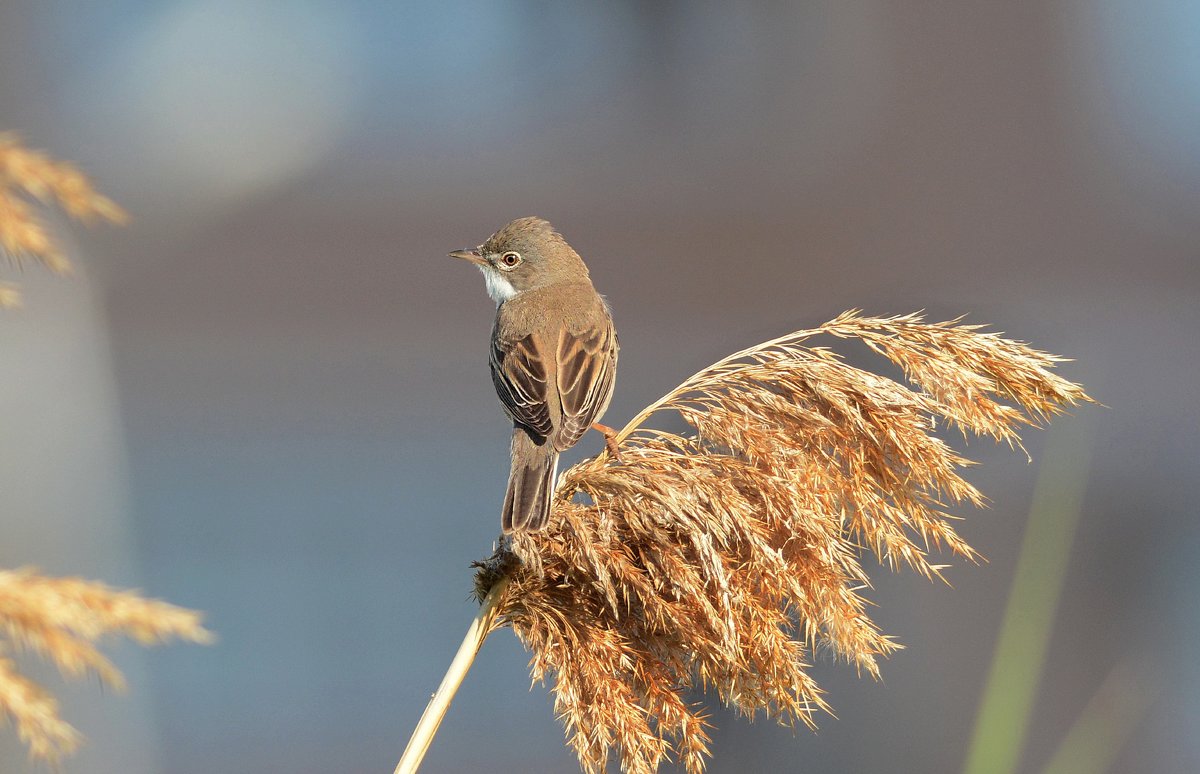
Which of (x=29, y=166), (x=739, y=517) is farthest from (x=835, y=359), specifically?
(x=29, y=166)

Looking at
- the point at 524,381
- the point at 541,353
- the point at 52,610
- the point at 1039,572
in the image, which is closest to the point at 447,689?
the point at 52,610

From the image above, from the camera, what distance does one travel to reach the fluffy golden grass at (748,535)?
71.4 inches

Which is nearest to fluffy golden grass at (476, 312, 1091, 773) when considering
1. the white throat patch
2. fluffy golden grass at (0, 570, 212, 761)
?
fluffy golden grass at (0, 570, 212, 761)

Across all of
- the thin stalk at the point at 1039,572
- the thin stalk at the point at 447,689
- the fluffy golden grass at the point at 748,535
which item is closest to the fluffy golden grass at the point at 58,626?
the thin stalk at the point at 447,689

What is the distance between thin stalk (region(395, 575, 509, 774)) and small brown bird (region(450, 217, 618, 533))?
210mm

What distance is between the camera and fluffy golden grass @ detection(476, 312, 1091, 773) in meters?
1.81

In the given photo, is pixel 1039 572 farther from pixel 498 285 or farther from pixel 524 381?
pixel 498 285

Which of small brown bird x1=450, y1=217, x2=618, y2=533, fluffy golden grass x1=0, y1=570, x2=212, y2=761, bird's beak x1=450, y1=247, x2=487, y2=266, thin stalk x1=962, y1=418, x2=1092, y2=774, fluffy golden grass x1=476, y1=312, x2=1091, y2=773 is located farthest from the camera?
bird's beak x1=450, y1=247, x2=487, y2=266

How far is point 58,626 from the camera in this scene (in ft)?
2.46

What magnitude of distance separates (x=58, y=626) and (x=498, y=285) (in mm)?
2976

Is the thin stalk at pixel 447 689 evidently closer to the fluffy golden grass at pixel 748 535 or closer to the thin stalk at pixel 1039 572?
the fluffy golden grass at pixel 748 535

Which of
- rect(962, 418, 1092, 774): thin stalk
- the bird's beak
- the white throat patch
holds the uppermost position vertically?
the bird's beak

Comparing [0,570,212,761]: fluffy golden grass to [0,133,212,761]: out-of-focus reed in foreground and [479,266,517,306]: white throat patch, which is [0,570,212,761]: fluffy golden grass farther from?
[479,266,517,306]: white throat patch

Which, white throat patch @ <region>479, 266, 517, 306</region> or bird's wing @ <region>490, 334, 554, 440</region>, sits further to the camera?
white throat patch @ <region>479, 266, 517, 306</region>
